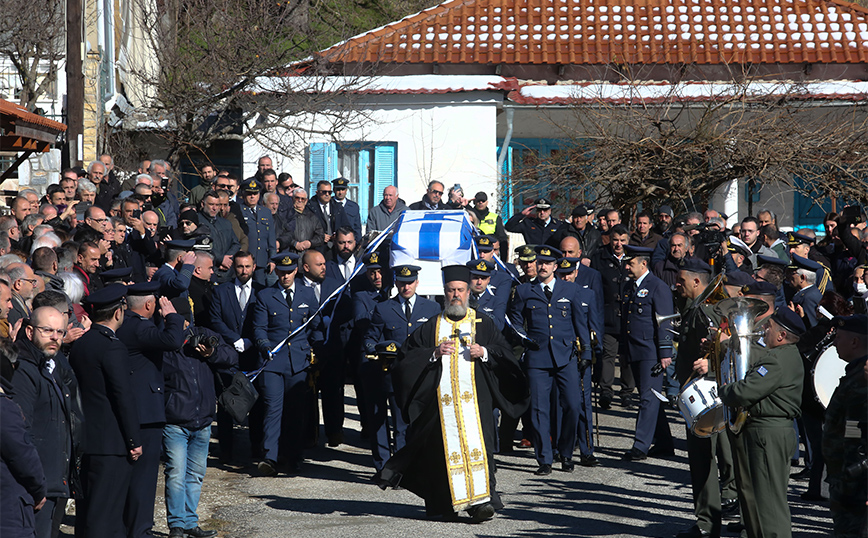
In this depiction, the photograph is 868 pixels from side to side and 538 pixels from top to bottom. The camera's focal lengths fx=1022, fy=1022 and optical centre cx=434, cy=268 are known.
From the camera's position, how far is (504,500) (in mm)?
8695

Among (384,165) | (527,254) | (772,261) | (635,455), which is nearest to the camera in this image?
(772,261)

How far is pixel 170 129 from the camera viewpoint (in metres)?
19.2

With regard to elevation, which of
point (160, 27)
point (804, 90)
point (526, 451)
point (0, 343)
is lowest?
point (526, 451)

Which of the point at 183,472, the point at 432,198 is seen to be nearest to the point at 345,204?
the point at 432,198

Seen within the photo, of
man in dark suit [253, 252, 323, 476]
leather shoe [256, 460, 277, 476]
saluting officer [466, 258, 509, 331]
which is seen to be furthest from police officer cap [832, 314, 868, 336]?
leather shoe [256, 460, 277, 476]

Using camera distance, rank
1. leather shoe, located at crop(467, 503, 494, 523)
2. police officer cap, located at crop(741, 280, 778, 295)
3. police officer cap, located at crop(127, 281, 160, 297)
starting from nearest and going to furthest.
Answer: police officer cap, located at crop(127, 281, 160, 297), police officer cap, located at crop(741, 280, 778, 295), leather shoe, located at crop(467, 503, 494, 523)

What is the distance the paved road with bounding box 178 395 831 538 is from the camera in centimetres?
777

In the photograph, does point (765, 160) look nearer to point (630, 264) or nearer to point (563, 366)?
point (630, 264)

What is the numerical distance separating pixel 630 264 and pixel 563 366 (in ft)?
4.68

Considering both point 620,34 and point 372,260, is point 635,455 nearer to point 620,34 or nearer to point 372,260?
point 372,260

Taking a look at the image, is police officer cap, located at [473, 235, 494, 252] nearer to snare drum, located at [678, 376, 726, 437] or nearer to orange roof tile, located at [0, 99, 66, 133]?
snare drum, located at [678, 376, 726, 437]

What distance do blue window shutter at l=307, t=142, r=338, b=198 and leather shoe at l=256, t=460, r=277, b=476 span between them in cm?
947

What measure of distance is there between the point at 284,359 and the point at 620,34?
12574 mm

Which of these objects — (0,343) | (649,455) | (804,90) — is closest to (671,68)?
(804,90)
